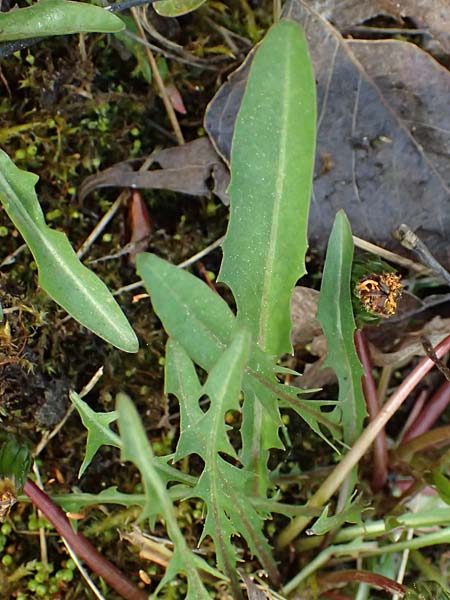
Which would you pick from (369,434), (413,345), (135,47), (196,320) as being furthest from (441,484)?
(135,47)

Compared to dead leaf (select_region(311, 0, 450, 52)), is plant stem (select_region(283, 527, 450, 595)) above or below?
below

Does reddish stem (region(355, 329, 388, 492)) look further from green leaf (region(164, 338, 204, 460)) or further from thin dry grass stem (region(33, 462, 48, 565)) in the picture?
thin dry grass stem (region(33, 462, 48, 565))

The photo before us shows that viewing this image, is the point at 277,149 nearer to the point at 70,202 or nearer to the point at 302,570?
the point at 70,202

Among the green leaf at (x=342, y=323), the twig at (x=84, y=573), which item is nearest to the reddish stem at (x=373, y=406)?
the green leaf at (x=342, y=323)

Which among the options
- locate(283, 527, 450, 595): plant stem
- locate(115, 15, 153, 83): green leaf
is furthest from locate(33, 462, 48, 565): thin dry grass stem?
locate(115, 15, 153, 83): green leaf

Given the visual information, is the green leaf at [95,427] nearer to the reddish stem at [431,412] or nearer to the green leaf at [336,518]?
the green leaf at [336,518]

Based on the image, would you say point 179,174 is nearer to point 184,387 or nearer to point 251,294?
point 251,294

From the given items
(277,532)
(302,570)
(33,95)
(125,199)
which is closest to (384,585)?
(302,570)
